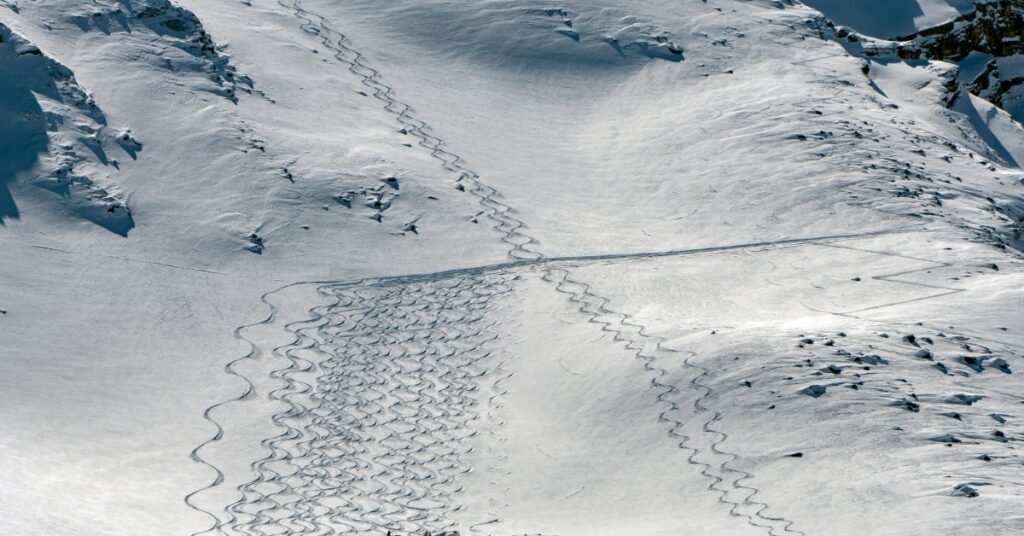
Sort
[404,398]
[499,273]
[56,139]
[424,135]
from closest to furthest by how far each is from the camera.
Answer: [404,398], [499,273], [56,139], [424,135]

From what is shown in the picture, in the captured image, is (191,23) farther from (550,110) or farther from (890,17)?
(890,17)

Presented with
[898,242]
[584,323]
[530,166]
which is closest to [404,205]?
[530,166]

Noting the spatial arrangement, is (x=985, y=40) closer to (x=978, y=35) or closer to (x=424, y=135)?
(x=978, y=35)

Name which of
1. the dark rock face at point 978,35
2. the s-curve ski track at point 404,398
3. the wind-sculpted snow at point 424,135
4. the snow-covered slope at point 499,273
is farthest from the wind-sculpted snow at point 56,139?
the dark rock face at point 978,35

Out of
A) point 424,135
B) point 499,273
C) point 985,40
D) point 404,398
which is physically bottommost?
point 404,398

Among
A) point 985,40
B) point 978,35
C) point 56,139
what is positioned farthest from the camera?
point 978,35

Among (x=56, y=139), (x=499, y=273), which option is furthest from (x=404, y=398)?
(x=56, y=139)

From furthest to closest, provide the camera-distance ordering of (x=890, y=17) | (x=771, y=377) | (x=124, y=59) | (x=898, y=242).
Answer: (x=890, y=17) < (x=124, y=59) < (x=898, y=242) < (x=771, y=377)

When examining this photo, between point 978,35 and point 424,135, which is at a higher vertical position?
point 978,35
